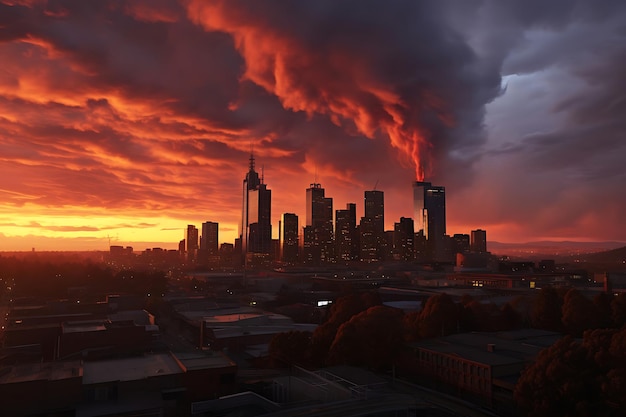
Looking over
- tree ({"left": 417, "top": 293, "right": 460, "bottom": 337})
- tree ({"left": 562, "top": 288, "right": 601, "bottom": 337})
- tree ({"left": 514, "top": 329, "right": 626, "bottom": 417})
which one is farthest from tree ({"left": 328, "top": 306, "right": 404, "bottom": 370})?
tree ({"left": 562, "top": 288, "right": 601, "bottom": 337})

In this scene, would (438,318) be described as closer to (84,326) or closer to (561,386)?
(561,386)

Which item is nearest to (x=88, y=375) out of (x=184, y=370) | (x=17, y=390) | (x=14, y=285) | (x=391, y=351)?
(x=17, y=390)

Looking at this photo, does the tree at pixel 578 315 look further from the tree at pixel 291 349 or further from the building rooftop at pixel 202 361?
the building rooftop at pixel 202 361

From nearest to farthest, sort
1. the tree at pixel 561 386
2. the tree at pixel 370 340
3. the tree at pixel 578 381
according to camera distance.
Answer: the tree at pixel 578 381 < the tree at pixel 561 386 < the tree at pixel 370 340

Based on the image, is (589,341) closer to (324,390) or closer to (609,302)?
(324,390)

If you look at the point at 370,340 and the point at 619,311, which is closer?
the point at 370,340

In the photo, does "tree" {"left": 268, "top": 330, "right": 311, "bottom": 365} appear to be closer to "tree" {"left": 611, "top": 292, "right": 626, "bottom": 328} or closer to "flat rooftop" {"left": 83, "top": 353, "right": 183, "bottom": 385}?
"flat rooftop" {"left": 83, "top": 353, "right": 183, "bottom": 385}

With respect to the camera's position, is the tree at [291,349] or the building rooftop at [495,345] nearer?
the building rooftop at [495,345]

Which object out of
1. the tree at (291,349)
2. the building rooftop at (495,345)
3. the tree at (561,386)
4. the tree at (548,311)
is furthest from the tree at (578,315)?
the tree at (291,349)

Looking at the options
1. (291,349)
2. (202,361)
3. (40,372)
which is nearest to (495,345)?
(291,349)
